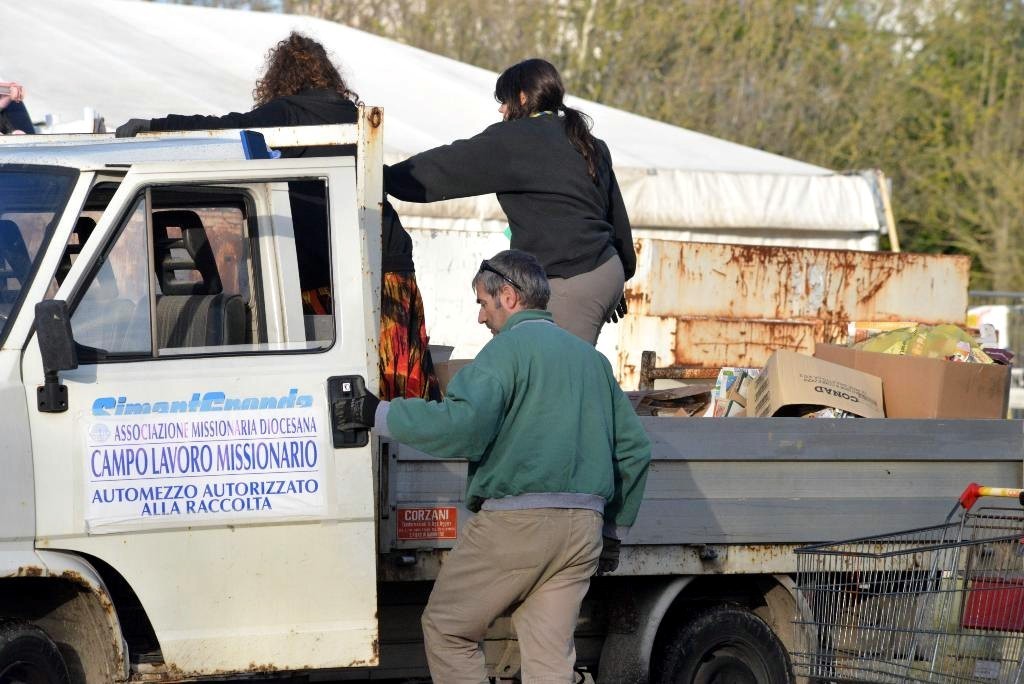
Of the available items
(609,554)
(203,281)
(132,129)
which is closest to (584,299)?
(609,554)

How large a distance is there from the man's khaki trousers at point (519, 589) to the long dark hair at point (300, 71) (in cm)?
183

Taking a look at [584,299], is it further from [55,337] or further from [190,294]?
[55,337]

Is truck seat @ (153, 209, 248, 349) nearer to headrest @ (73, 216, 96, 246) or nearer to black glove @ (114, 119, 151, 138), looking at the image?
headrest @ (73, 216, 96, 246)

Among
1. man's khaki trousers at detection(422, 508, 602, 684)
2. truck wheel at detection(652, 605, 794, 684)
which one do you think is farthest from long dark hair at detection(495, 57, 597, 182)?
truck wheel at detection(652, 605, 794, 684)

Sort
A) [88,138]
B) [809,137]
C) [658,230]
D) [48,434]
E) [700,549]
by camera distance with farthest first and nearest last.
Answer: [809,137], [658,230], [700,549], [88,138], [48,434]

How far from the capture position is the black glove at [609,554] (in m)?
4.32

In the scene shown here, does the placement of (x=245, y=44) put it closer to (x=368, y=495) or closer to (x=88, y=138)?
(x=88, y=138)

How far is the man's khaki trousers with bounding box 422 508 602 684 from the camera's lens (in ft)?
13.2

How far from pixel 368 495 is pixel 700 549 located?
1334 millimetres

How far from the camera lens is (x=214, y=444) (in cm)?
398

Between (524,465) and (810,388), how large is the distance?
5.36 ft

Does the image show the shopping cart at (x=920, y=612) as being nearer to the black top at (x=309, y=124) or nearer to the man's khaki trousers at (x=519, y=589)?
the man's khaki trousers at (x=519, y=589)

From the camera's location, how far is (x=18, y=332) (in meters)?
3.87

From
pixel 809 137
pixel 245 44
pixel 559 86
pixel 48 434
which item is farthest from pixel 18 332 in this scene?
pixel 809 137
